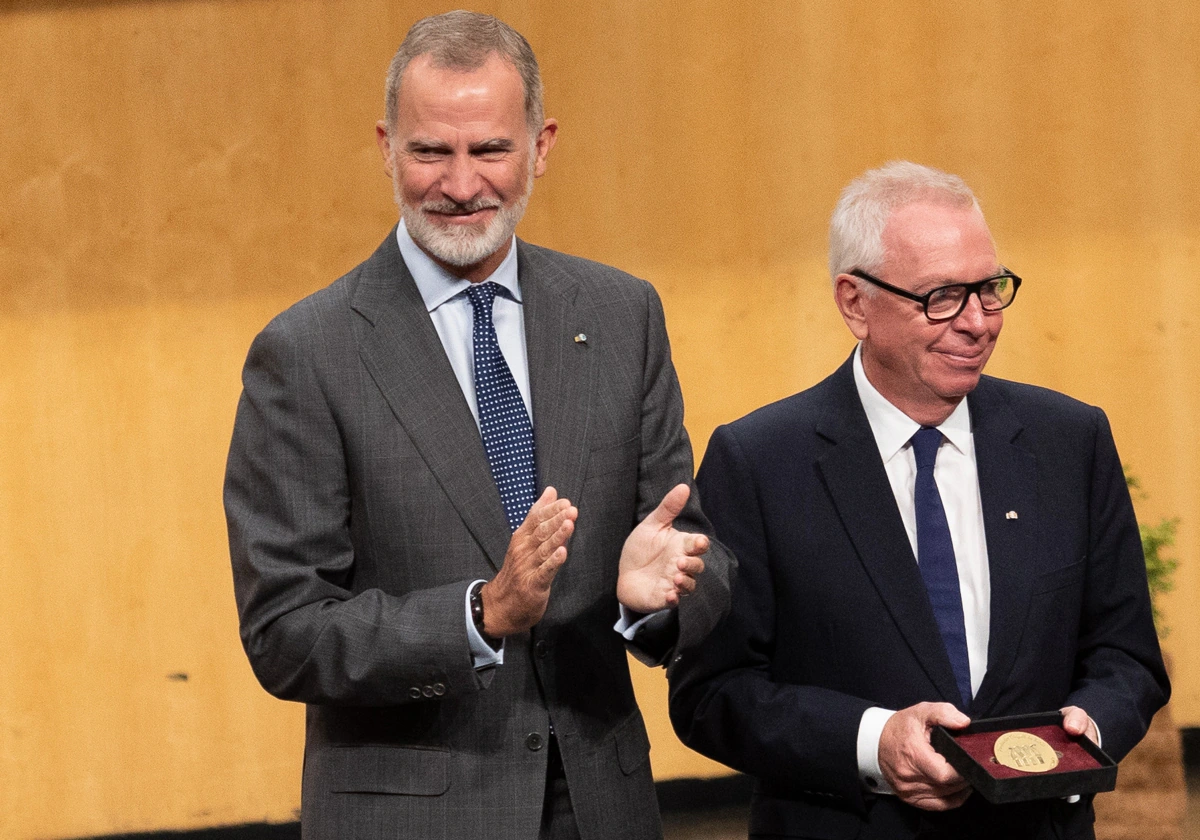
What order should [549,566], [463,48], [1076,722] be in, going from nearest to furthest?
[549,566], [1076,722], [463,48]

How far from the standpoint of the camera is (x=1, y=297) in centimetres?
429

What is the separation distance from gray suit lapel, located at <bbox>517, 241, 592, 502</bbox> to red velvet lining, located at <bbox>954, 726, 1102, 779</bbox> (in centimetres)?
60

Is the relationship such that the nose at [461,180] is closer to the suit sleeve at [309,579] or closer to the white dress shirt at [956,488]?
the suit sleeve at [309,579]

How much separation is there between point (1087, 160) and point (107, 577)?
125 inches

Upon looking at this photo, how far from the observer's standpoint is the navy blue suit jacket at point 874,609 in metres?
2.01

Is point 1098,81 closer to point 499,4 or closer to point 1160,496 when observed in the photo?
point 1160,496

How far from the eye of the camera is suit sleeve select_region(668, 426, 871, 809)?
1997mm

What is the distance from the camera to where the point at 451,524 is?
76.0 inches

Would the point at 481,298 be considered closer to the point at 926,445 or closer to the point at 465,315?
the point at 465,315

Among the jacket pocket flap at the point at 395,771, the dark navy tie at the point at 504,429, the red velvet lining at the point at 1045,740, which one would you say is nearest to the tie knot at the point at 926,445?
the red velvet lining at the point at 1045,740

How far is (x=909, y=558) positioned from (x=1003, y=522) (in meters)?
0.15

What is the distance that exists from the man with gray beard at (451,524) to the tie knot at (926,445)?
340mm

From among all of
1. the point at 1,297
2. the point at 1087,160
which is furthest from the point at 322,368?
the point at 1087,160

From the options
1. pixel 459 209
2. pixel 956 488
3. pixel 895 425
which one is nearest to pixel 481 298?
pixel 459 209
